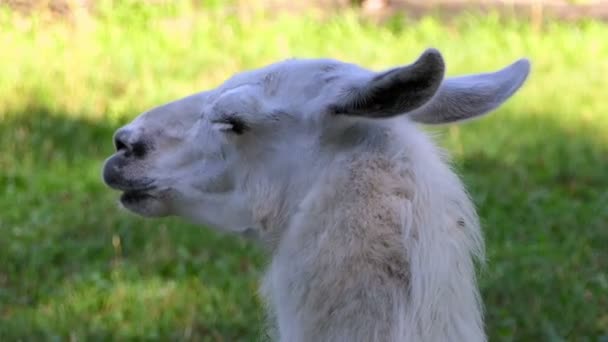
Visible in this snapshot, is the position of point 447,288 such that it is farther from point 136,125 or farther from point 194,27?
point 194,27

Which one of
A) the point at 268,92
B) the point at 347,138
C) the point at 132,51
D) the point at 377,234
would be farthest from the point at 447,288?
the point at 132,51

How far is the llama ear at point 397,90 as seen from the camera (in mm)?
2418

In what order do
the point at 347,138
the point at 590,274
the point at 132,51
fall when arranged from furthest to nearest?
the point at 132,51, the point at 590,274, the point at 347,138

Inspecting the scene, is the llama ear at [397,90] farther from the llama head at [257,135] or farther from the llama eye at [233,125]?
the llama eye at [233,125]

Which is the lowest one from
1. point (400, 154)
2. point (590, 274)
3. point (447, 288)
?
point (590, 274)

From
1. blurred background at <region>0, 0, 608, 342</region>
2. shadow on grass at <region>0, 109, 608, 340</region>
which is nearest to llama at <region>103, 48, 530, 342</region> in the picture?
blurred background at <region>0, 0, 608, 342</region>

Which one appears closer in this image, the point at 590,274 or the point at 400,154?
the point at 400,154

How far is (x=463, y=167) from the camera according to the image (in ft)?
22.4

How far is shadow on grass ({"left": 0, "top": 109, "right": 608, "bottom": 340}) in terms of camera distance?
4.73 meters

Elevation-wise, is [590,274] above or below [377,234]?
below

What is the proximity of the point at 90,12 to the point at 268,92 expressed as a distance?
697 centimetres

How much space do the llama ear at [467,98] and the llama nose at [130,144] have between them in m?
0.72

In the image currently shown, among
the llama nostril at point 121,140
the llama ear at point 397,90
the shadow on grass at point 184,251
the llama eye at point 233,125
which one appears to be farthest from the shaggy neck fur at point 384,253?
the shadow on grass at point 184,251

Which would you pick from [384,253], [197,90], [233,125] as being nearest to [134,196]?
[233,125]
